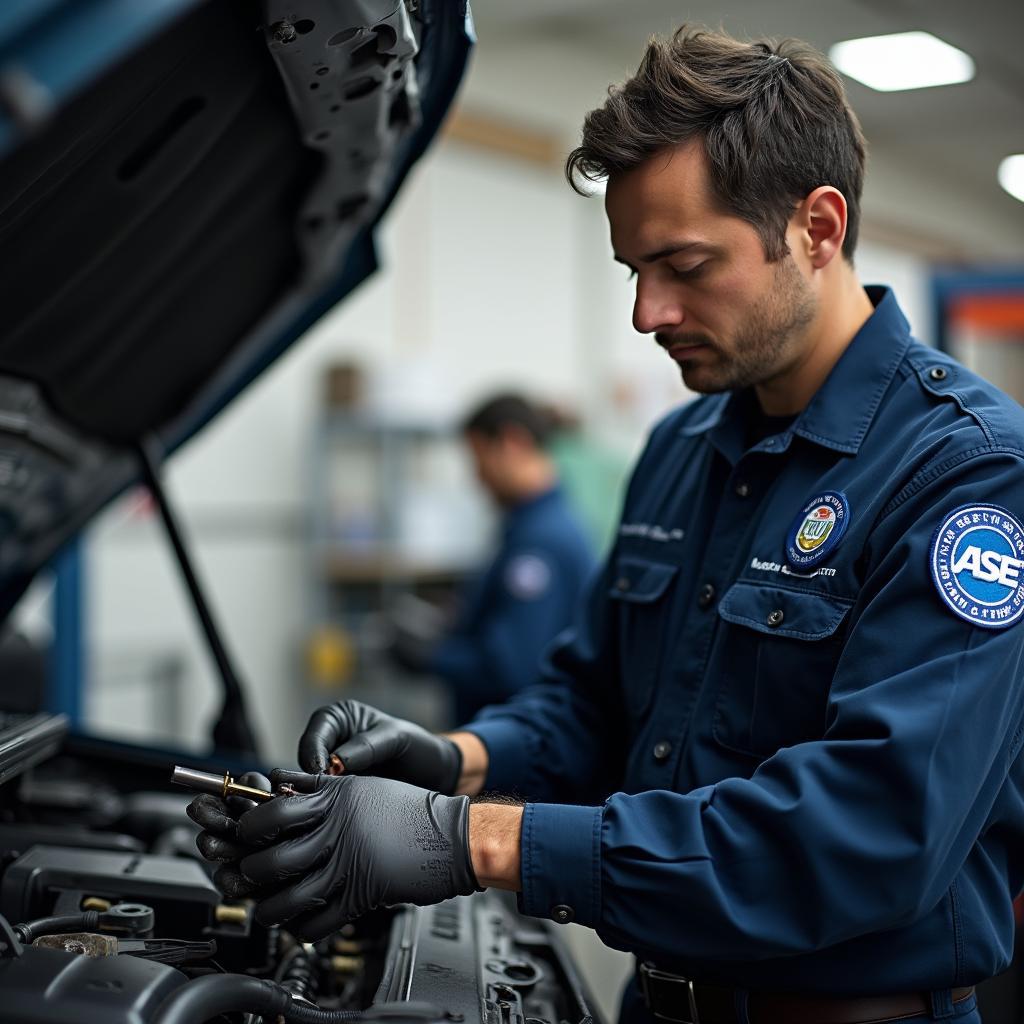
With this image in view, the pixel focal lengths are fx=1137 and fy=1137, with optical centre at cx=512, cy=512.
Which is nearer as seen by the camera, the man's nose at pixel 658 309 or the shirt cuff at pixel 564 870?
the shirt cuff at pixel 564 870

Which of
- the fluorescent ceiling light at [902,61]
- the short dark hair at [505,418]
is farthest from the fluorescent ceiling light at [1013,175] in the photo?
the short dark hair at [505,418]

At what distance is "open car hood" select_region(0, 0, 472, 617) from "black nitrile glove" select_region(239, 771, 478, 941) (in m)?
0.56

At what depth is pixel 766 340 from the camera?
3.86ft

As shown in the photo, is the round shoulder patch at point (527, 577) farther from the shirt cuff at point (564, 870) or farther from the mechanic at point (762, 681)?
the shirt cuff at point (564, 870)

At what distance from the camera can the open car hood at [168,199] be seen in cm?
97

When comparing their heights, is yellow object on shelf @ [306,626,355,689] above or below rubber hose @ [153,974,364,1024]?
below

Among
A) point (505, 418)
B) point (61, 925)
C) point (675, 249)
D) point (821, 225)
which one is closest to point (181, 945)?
point (61, 925)

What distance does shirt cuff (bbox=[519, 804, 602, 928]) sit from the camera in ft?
3.14

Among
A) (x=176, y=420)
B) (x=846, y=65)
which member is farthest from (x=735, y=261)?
(x=846, y=65)

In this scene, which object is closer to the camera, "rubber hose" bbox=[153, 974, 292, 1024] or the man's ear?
"rubber hose" bbox=[153, 974, 292, 1024]

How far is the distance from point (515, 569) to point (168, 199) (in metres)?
2.01

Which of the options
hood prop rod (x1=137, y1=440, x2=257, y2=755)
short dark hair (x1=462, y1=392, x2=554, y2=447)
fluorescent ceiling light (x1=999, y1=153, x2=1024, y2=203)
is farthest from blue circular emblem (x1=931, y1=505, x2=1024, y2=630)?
fluorescent ceiling light (x1=999, y1=153, x2=1024, y2=203)

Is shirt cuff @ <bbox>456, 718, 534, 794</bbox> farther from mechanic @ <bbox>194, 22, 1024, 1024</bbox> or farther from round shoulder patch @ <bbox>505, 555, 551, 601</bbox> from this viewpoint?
round shoulder patch @ <bbox>505, 555, 551, 601</bbox>

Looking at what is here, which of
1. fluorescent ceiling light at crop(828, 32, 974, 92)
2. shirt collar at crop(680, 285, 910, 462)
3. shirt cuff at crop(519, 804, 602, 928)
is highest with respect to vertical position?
fluorescent ceiling light at crop(828, 32, 974, 92)
